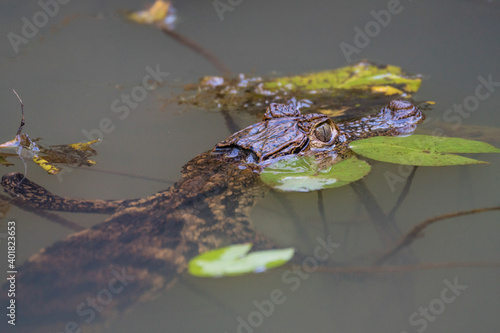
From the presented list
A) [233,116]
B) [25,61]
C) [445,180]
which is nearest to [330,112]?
[233,116]

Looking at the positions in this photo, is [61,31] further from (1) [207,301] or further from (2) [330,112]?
(1) [207,301]

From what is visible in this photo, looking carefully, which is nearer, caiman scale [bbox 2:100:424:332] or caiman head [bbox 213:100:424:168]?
caiman scale [bbox 2:100:424:332]

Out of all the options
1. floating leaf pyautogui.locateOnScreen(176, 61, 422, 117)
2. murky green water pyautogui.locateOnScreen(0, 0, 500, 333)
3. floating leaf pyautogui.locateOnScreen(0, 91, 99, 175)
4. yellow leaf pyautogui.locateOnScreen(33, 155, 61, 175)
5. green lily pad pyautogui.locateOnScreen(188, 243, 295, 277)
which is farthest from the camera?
floating leaf pyautogui.locateOnScreen(176, 61, 422, 117)

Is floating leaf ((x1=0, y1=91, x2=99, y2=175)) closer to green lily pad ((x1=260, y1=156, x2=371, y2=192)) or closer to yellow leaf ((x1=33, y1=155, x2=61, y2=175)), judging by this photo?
yellow leaf ((x1=33, y1=155, x2=61, y2=175))

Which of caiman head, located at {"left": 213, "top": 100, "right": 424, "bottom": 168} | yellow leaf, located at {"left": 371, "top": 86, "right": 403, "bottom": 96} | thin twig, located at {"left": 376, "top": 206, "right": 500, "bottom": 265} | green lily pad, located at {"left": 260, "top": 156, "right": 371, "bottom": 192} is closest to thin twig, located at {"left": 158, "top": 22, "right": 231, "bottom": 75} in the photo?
yellow leaf, located at {"left": 371, "top": 86, "right": 403, "bottom": 96}

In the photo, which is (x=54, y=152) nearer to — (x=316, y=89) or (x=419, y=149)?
(x=316, y=89)

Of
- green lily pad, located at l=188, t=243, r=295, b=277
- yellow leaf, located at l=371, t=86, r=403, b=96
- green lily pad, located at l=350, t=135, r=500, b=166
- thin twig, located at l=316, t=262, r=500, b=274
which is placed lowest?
thin twig, located at l=316, t=262, r=500, b=274

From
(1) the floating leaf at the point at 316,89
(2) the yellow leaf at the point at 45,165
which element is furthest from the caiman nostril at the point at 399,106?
(2) the yellow leaf at the point at 45,165
